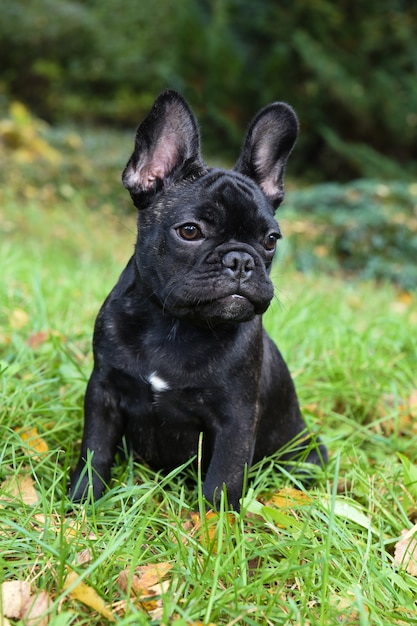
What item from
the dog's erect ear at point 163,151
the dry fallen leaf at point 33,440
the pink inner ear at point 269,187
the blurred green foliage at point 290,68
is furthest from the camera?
the blurred green foliage at point 290,68

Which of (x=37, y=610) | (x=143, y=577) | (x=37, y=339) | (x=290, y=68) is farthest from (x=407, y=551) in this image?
(x=290, y=68)

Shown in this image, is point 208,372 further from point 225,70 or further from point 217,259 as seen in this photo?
point 225,70

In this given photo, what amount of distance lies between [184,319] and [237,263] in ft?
1.06

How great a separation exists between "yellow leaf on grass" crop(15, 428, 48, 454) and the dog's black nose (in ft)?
3.85

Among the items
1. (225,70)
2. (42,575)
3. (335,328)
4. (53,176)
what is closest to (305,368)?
(335,328)

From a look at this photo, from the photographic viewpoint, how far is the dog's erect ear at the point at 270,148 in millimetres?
3094

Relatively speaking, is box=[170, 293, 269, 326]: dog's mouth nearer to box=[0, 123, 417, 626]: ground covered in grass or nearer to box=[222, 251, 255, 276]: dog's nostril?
box=[222, 251, 255, 276]: dog's nostril

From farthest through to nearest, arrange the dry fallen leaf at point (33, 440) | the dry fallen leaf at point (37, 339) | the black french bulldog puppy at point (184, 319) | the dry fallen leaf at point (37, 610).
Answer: the dry fallen leaf at point (37, 339), the dry fallen leaf at point (33, 440), the black french bulldog puppy at point (184, 319), the dry fallen leaf at point (37, 610)

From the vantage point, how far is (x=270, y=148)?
10.4 ft

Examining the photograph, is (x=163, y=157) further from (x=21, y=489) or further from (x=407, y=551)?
(x=407, y=551)

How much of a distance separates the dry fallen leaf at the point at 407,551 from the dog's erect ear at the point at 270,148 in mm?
1531

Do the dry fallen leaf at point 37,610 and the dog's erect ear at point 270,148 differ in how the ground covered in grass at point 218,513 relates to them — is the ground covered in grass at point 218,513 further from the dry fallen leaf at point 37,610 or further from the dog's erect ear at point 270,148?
the dog's erect ear at point 270,148

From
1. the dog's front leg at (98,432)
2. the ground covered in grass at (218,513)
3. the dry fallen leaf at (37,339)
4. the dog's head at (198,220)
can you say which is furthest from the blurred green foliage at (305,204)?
the dog's front leg at (98,432)

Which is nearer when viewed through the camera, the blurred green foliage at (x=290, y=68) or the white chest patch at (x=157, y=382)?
the white chest patch at (x=157, y=382)
